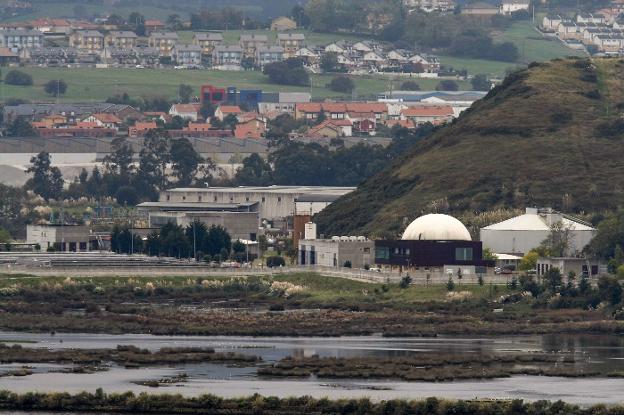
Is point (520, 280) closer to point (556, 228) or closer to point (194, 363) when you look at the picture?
point (556, 228)

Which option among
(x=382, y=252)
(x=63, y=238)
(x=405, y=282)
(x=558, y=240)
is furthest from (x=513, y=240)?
(x=63, y=238)

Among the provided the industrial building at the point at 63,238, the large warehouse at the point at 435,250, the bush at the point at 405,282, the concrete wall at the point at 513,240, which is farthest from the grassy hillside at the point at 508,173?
the bush at the point at 405,282

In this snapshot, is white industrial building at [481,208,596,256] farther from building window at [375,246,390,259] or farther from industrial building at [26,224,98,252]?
industrial building at [26,224,98,252]

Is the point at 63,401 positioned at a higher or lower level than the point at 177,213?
lower

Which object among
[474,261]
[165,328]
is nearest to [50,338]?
[165,328]

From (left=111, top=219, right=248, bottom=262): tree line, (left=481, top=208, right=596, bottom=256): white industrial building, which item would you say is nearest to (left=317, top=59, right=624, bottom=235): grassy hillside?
(left=481, top=208, right=596, bottom=256): white industrial building

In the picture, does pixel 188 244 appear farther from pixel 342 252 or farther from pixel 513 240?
pixel 513 240
